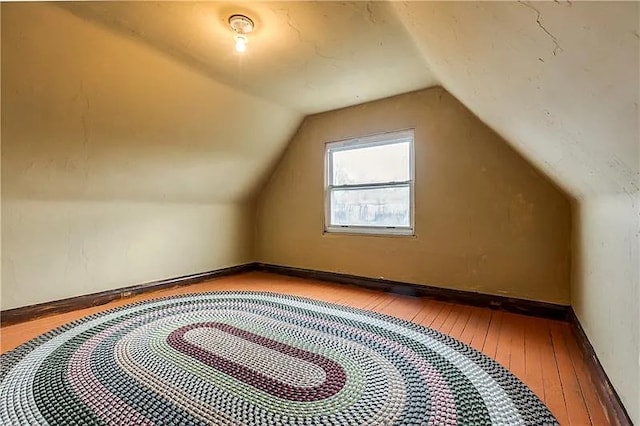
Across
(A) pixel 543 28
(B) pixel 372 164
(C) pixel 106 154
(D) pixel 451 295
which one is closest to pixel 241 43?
(C) pixel 106 154

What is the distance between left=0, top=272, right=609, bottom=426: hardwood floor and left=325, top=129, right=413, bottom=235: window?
76 cm

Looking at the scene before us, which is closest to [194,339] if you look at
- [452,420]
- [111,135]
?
[452,420]

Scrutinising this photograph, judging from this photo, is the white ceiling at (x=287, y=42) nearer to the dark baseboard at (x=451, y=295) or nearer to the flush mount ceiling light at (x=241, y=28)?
the flush mount ceiling light at (x=241, y=28)

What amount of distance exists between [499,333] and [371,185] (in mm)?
1883

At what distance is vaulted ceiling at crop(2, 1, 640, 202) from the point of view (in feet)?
2.90

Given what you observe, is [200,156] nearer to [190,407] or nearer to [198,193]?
[198,193]

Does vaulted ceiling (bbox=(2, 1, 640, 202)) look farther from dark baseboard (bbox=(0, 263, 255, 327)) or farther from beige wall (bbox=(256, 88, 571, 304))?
dark baseboard (bbox=(0, 263, 255, 327))

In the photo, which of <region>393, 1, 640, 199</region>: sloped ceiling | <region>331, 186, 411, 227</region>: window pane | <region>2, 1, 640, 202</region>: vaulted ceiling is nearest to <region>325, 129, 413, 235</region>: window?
<region>331, 186, 411, 227</region>: window pane

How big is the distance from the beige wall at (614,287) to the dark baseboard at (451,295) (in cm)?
49

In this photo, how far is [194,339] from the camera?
6.66ft

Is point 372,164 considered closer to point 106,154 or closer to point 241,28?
point 241,28

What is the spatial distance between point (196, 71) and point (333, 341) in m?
2.27

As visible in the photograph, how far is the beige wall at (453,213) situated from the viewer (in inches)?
101

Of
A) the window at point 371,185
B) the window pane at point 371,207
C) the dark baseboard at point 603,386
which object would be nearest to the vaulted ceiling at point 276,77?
the window at point 371,185
